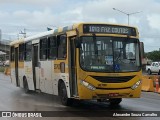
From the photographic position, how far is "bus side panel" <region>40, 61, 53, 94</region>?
17078 mm

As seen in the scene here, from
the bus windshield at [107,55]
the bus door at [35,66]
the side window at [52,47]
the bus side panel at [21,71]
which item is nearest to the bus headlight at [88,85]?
the bus windshield at [107,55]

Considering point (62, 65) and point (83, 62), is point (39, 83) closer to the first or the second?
point (62, 65)

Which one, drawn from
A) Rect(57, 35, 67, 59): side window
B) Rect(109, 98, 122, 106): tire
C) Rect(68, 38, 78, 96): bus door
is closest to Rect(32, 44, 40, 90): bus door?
Rect(57, 35, 67, 59): side window

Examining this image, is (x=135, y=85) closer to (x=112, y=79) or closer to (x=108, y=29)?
(x=112, y=79)

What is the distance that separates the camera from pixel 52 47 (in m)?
16.7

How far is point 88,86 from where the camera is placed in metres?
13.7

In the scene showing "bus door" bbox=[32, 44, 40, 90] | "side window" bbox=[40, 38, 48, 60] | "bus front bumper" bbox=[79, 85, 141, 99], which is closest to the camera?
"bus front bumper" bbox=[79, 85, 141, 99]

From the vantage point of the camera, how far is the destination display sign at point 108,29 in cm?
1429

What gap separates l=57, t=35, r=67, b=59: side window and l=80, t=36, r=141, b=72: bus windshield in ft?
4.28

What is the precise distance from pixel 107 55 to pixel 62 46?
211 cm

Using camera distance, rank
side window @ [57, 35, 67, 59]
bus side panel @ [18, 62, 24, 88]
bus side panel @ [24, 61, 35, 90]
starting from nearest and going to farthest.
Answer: side window @ [57, 35, 67, 59] < bus side panel @ [24, 61, 35, 90] < bus side panel @ [18, 62, 24, 88]

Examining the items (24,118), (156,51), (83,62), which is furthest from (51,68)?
(156,51)

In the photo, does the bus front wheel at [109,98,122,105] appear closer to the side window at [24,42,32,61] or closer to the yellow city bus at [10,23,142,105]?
the yellow city bus at [10,23,142,105]

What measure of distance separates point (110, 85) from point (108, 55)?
3.32 feet
